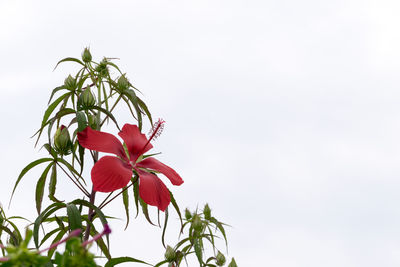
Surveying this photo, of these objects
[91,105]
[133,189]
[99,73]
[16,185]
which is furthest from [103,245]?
[99,73]

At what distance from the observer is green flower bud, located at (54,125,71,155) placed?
1.50 meters

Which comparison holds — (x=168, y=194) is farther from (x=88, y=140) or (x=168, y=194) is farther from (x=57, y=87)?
(x=57, y=87)

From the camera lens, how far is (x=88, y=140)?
1403 mm

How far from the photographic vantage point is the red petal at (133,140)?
1.61m

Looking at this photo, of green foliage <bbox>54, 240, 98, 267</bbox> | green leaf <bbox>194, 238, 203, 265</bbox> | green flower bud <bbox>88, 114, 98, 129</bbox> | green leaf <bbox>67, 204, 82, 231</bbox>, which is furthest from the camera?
green leaf <bbox>194, 238, 203, 265</bbox>

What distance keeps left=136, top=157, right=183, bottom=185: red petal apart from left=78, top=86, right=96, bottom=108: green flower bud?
240mm

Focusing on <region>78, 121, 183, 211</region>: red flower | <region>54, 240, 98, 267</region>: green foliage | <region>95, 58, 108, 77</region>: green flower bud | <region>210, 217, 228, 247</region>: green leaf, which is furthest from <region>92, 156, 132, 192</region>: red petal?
<region>54, 240, 98, 267</region>: green foliage

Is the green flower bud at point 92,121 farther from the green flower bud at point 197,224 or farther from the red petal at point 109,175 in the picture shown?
the green flower bud at point 197,224

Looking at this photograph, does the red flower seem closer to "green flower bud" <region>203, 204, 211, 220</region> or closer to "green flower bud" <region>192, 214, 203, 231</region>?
"green flower bud" <region>192, 214, 203, 231</region>

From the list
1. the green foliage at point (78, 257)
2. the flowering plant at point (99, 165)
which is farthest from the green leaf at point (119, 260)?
the green foliage at point (78, 257)

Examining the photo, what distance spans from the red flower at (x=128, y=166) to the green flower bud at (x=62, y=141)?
12 centimetres

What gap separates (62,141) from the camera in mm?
1496

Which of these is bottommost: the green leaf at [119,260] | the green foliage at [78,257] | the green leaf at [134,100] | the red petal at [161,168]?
the green foliage at [78,257]

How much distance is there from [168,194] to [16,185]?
1.47 ft
